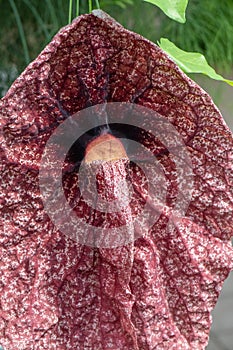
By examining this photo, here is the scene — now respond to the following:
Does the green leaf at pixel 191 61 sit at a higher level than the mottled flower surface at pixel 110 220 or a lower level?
higher

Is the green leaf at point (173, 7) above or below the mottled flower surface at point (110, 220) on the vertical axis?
above

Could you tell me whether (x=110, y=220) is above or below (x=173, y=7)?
below

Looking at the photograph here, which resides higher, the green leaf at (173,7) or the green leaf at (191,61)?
the green leaf at (173,7)

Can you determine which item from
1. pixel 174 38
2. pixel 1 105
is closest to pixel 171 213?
pixel 1 105

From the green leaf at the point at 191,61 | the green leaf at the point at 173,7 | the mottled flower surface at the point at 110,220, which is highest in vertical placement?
the green leaf at the point at 173,7
